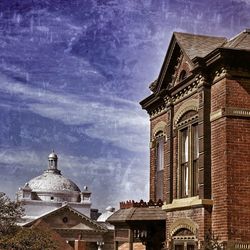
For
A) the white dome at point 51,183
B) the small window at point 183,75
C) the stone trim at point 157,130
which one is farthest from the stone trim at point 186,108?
the white dome at point 51,183

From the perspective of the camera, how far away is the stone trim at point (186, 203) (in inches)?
667

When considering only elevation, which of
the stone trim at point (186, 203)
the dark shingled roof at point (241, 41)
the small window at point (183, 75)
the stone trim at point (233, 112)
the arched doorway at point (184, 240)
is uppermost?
the dark shingled roof at point (241, 41)

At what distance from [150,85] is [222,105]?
7268 millimetres

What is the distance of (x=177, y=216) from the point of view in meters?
18.9

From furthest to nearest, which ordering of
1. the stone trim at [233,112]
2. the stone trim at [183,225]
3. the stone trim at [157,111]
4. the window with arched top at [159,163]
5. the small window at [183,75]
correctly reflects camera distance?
the window with arched top at [159,163] → the stone trim at [157,111] → the small window at [183,75] → the stone trim at [183,225] → the stone trim at [233,112]

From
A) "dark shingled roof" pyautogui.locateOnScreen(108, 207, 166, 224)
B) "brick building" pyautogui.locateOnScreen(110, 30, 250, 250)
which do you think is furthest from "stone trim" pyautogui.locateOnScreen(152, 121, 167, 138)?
"dark shingled roof" pyautogui.locateOnScreen(108, 207, 166, 224)

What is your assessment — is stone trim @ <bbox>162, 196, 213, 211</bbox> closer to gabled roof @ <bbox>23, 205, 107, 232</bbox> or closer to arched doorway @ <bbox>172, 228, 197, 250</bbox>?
arched doorway @ <bbox>172, 228, 197, 250</bbox>

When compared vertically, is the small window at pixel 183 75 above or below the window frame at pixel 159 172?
above

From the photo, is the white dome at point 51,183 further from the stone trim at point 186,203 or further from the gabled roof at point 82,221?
the stone trim at point 186,203

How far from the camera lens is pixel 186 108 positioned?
1903 centimetres

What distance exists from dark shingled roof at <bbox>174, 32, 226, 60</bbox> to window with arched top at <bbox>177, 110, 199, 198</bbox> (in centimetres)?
185

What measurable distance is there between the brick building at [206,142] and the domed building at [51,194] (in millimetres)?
74137

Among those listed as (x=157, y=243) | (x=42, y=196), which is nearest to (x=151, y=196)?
(x=157, y=243)

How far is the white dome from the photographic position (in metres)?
97.4
